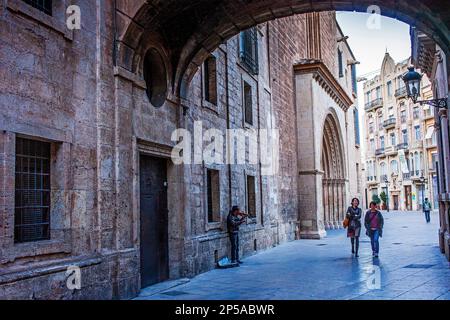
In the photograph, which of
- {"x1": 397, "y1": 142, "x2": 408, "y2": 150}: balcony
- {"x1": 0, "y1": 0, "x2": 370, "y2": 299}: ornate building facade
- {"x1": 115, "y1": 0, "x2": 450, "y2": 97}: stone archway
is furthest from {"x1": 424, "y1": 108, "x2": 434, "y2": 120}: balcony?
{"x1": 115, "y1": 0, "x2": 450, "y2": 97}: stone archway

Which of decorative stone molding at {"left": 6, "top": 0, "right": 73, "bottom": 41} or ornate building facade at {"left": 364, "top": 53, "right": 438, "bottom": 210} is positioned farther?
ornate building facade at {"left": 364, "top": 53, "right": 438, "bottom": 210}

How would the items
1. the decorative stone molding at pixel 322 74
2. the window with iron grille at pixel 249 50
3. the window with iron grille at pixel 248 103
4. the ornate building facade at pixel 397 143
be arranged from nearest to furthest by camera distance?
the window with iron grille at pixel 249 50, the window with iron grille at pixel 248 103, the decorative stone molding at pixel 322 74, the ornate building facade at pixel 397 143

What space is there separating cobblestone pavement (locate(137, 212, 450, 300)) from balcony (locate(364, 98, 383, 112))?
55.7m

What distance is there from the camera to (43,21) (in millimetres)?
6434

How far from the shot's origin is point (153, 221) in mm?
9648

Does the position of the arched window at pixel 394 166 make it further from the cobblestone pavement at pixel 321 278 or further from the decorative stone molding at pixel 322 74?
the cobblestone pavement at pixel 321 278

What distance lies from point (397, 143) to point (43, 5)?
62384 millimetres

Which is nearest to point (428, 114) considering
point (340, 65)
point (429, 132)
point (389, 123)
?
point (429, 132)

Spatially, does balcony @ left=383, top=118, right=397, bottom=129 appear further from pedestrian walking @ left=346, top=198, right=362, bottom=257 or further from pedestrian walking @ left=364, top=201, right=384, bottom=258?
pedestrian walking @ left=364, top=201, right=384, bottom=258

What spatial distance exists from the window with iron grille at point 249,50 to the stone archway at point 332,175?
11.3 m

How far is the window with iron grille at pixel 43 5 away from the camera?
6645 millimetres

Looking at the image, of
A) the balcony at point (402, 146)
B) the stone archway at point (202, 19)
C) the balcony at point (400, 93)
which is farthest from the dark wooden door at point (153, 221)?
the balcony at point (400, 93)

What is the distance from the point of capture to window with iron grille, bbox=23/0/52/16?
6645 millimetres

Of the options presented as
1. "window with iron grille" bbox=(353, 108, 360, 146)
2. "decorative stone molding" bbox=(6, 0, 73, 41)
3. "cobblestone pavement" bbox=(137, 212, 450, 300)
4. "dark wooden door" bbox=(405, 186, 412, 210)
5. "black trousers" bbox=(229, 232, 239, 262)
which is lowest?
"cobblestone pavement" bbox=(137, 212, 450, 300)
